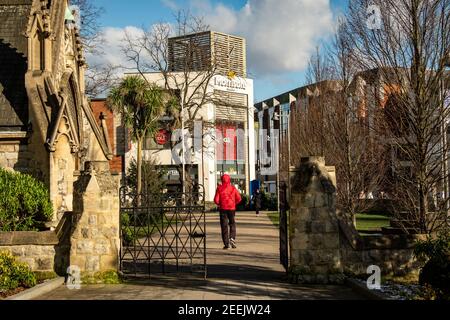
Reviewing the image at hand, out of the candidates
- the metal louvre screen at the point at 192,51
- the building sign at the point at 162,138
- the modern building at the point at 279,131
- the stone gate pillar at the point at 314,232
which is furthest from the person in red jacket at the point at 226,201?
the building sign at the point at 162,138

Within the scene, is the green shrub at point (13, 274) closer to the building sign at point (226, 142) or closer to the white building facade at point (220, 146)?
the white building facade at point (220, 146)

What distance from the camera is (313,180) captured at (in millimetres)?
10258

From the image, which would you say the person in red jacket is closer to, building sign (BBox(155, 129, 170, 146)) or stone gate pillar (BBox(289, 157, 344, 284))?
stone gate pillar (BBox(289, 157, 344, 284))

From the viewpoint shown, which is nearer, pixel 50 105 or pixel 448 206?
pixel 448 206

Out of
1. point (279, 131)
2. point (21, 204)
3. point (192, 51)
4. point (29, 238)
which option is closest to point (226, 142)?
point (279, 131)

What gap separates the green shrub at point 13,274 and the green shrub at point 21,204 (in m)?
2.45

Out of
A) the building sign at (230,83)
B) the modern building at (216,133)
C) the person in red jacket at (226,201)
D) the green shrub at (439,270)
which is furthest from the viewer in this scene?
the building sign at (230,83)

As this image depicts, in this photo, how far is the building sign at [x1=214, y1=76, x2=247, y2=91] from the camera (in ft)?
190

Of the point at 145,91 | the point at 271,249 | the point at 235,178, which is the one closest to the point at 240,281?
the point at 271,249

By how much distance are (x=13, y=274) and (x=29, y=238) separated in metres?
1.16

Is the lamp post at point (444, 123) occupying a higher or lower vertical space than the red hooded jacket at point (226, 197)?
higher

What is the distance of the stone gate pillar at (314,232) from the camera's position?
10.1 m
